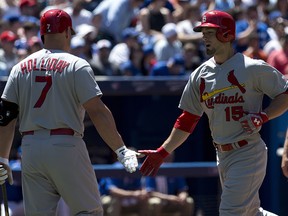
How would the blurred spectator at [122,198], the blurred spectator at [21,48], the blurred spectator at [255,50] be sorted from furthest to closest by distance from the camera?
the blurred spectator at [255,50], the blurred spectator at [21,48], the blurred spectator at [122,198]

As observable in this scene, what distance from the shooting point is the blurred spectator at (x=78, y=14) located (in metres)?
14.2

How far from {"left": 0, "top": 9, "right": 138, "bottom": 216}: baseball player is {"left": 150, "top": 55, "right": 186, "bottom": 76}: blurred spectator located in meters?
5.89

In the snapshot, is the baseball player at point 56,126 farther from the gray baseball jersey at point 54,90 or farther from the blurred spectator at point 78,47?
the blurred spectator at point 78,47

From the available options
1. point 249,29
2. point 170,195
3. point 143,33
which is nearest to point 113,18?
point 143,33

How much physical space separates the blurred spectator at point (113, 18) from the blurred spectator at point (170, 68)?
75.1 inches

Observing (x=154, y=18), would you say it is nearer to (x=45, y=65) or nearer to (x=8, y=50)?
(x=8, y=50)

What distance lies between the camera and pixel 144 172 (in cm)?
734

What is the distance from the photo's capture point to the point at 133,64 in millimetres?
12961

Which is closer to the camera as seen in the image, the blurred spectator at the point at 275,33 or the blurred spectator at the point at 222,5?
the blurred spectator at the point at 275,33

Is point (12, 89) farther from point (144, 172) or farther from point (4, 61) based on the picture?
point (4, 61)

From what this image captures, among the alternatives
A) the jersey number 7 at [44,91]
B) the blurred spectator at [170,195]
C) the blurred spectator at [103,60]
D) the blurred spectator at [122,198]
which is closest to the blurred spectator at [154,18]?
the blurred spectator at [103,60]

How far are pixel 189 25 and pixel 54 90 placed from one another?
845 cm

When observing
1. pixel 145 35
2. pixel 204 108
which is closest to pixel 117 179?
pixel 204 108

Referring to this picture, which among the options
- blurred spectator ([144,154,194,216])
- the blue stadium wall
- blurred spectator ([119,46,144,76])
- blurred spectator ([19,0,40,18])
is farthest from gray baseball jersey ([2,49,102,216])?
blurred spectator ([19,0,40,18])
